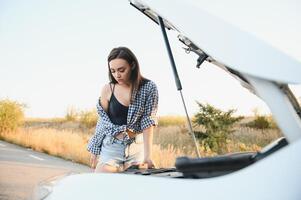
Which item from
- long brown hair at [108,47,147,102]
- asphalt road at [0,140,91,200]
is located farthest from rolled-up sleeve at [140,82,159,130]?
asphalt road at [0,140,91,200]

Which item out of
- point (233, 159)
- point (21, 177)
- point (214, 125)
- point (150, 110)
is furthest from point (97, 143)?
point (214, 125)

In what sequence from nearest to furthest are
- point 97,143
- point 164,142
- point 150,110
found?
1. point 150,110
2. point 97,143
3. point 164,142

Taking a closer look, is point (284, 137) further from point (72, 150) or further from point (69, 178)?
point (72, 150)

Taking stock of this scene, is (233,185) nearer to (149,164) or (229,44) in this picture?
(229,44)

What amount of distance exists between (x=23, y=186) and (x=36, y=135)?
14709mm

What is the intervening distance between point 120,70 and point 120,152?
1.95ft

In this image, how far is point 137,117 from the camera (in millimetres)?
3135

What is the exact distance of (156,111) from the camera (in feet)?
10.5

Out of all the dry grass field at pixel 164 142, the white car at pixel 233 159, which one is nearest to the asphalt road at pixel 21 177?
the dry grass field at pixel 164 142

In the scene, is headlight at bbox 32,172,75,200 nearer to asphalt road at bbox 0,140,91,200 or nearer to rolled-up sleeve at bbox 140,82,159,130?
rolled-up sleeve at bbox 140,82,159,130

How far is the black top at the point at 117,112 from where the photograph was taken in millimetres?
3133

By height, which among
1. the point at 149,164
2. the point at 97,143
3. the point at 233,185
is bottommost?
the point at 233,185

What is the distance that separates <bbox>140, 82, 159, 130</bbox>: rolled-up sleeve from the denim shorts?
14cm

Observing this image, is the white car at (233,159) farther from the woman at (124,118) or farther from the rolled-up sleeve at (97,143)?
the rolled-up sleeve at (97,143)
